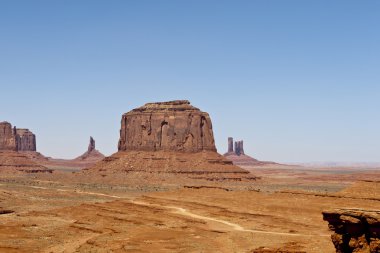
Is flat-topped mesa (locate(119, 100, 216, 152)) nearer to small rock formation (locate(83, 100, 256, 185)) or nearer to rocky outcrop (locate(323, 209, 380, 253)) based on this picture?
small rock formation (locate(83, 100, 256, 185))

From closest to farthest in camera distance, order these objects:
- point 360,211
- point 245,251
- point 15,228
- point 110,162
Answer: point 360,211 → point 245,251 → point 15,228 → point 110,162

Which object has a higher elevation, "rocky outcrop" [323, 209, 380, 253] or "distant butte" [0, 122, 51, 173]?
"distant butte" [0, 122, 51, 173]

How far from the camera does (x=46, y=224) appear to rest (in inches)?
2030

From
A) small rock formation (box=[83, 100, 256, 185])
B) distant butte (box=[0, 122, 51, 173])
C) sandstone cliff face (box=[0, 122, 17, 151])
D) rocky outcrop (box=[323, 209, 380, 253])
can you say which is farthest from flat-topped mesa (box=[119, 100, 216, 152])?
rocky outcrop (box=[323, 209, 380, 253])

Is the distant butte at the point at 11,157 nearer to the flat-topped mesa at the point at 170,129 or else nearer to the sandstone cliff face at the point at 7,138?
the sandstone cliff face at the point at 7,138

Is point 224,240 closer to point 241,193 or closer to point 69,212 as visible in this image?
point 69,212

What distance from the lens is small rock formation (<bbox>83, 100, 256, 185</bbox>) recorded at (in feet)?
417

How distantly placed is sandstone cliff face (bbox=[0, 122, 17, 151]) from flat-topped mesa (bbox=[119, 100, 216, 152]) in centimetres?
4396

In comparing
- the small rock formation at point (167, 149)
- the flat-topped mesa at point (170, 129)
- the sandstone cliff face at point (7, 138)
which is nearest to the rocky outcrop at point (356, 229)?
the small rock formation at point (167, 149)

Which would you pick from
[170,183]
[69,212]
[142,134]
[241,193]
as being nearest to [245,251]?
[69,212]

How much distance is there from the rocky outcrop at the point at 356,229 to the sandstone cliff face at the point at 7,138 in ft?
514

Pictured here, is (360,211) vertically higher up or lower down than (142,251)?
higher up

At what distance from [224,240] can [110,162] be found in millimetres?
99988

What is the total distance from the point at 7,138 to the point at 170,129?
2436 inches
